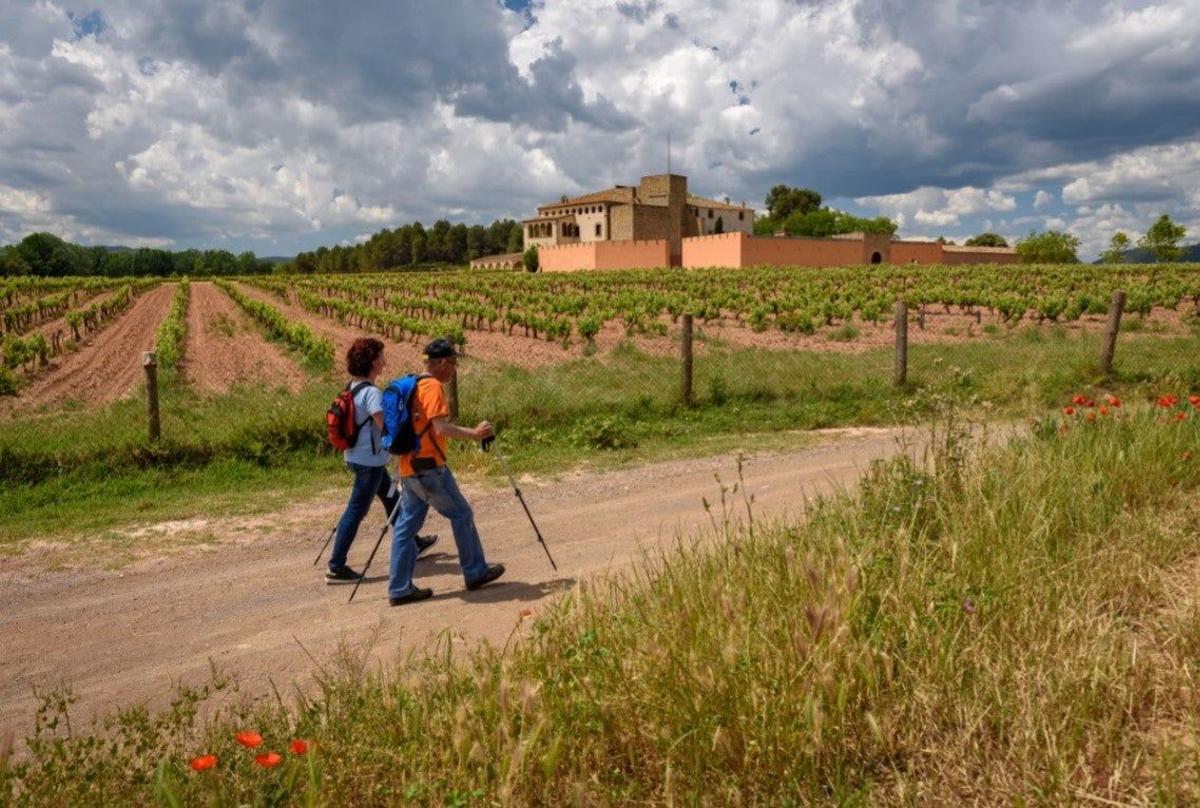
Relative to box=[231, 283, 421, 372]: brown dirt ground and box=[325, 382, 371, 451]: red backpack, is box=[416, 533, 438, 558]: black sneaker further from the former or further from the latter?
box=[231, 283, 421, 372]: brown dirt ground

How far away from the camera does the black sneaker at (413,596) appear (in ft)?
16.3

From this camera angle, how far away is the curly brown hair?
5.32m

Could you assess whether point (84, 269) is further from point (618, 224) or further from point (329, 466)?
point (329, 466)

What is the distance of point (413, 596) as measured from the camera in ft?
16.4

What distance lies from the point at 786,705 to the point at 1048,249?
97743 mm

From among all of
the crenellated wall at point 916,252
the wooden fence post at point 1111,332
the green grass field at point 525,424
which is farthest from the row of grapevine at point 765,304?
the crenellated wall at point 916,252

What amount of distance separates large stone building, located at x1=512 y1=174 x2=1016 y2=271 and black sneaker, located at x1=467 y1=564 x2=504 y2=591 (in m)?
61.4

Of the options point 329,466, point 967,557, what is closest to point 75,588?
point 329,466

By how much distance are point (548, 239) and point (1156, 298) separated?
232 ft

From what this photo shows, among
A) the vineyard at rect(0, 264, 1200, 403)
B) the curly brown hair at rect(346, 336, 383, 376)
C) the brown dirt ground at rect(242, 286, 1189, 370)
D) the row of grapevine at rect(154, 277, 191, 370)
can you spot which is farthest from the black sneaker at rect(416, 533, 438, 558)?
the row of grapevine at rect(154, 277, 191, 370)

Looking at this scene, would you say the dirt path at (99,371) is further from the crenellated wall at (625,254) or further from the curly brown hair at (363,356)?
the crenellated wall at (625,254)

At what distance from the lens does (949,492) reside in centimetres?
408

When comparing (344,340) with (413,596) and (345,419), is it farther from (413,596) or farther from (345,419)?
(413,596)

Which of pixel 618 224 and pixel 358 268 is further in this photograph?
pixel 358 268
